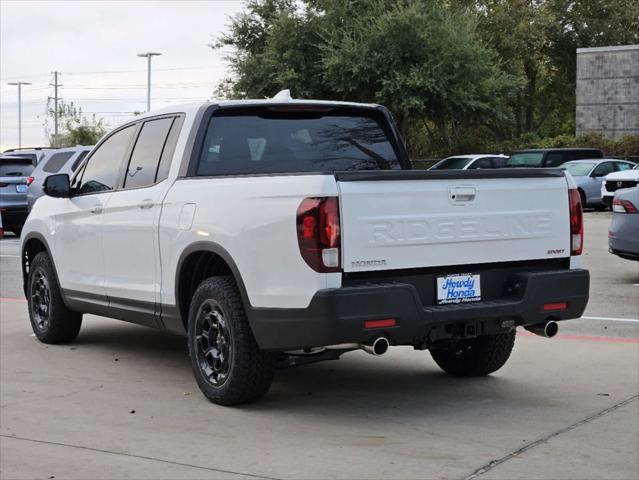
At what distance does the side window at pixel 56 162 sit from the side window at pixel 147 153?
14.0 meters

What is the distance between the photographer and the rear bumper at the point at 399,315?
6.14 m

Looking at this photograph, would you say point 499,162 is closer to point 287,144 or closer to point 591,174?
point 591,174

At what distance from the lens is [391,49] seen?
4406 cm

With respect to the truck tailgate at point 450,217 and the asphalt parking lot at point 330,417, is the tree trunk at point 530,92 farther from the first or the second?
the truck tailgate at point 450,217

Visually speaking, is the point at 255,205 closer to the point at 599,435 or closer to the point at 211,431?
the point at 211,431

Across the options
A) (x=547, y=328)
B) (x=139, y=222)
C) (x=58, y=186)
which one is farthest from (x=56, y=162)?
(x=547, y=328)

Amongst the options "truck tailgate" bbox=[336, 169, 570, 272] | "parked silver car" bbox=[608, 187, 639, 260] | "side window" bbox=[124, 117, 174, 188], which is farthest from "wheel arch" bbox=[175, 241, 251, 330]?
"parked silver car" bbox=[608, 187, 639, 260]

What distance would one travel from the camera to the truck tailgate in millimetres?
6234

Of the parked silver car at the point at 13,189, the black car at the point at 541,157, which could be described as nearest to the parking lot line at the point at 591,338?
the parked silver car at the point at 13,189

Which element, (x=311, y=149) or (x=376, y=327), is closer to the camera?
(x=376, y=327)

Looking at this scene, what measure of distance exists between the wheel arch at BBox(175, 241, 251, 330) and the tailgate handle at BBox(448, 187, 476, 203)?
1.42 meters

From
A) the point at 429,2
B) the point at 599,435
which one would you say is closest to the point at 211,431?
the point at 599,435

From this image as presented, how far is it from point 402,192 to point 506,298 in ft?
3.44

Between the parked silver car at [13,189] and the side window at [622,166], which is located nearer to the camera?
the parked silver car at [13,189]
